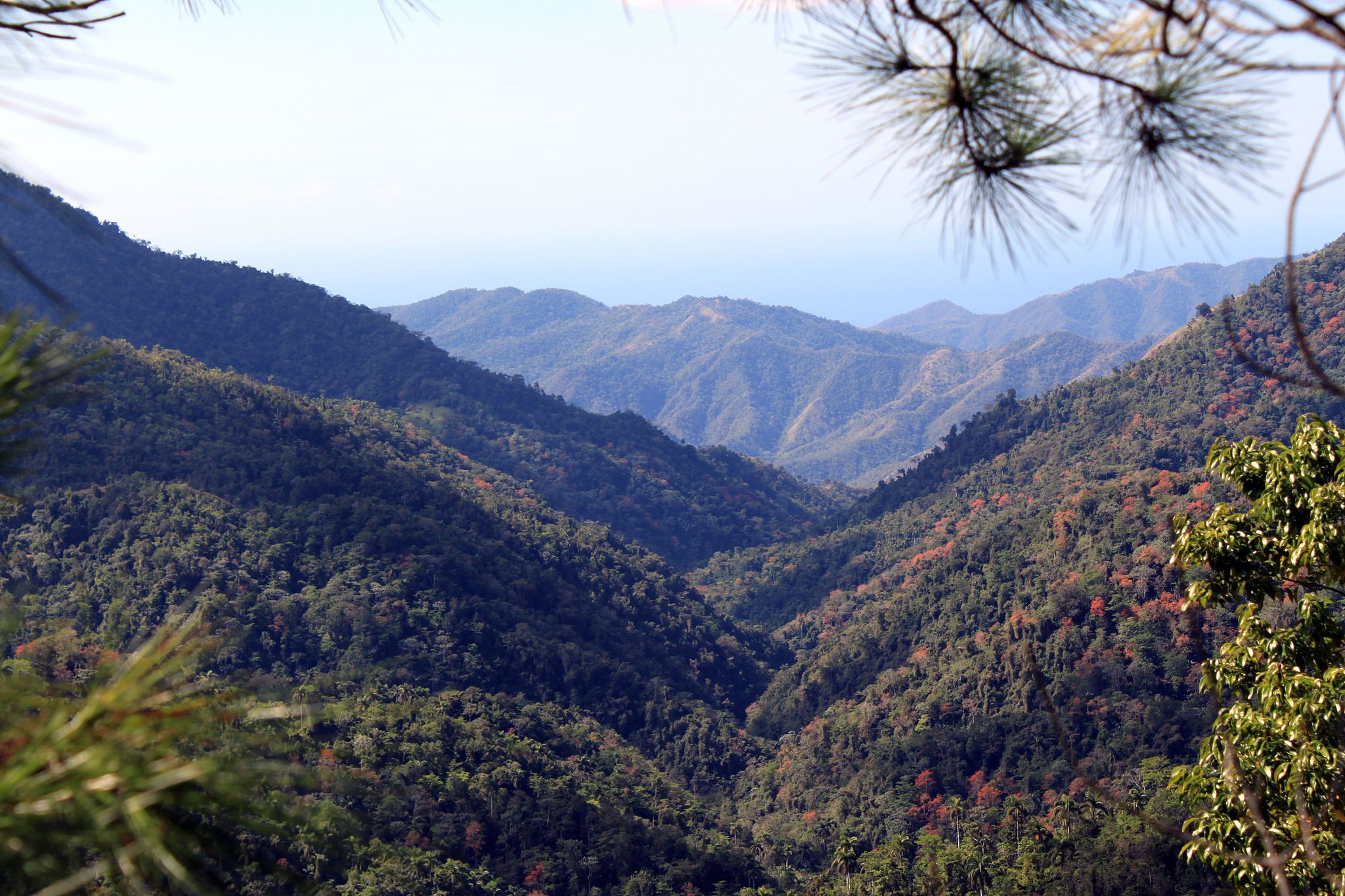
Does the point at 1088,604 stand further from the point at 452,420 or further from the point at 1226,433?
the point at 452,420

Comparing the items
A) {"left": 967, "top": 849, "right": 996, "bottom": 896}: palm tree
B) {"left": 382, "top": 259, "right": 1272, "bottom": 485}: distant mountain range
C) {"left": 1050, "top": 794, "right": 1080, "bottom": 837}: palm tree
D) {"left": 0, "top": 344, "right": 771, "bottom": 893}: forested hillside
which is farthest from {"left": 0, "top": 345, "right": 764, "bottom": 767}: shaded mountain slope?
{"left": 382, "top": 259, "right": 1272, "bottom": 485}: distant mountain range

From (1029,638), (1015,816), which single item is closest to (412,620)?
(1015,816)

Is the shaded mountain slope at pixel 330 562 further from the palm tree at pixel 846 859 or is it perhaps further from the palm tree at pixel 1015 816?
the palm tree at pixel 1015 816

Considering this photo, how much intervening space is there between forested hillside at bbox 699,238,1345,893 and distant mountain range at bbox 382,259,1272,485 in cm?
7146

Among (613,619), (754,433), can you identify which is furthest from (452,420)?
(754,433)

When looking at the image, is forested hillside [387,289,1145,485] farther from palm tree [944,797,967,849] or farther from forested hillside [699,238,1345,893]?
palm tree [944,797,967,849]

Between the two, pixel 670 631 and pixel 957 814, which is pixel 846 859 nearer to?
pixel 957 814

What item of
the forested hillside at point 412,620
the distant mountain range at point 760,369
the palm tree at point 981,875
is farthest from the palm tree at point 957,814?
the distant mountain range at point 760,369

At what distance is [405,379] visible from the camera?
220ft

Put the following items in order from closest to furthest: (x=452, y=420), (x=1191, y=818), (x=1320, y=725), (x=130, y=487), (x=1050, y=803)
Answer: (x=1320, y=725)
(x=1191, y=818)
(x=1050, y=803)
(x=130, y=487)
(x=452, y=420)

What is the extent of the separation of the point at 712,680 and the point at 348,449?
20640mm

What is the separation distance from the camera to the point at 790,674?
145 feet

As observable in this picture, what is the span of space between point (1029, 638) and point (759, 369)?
508 feet

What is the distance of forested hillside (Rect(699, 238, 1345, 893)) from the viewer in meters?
26.0
